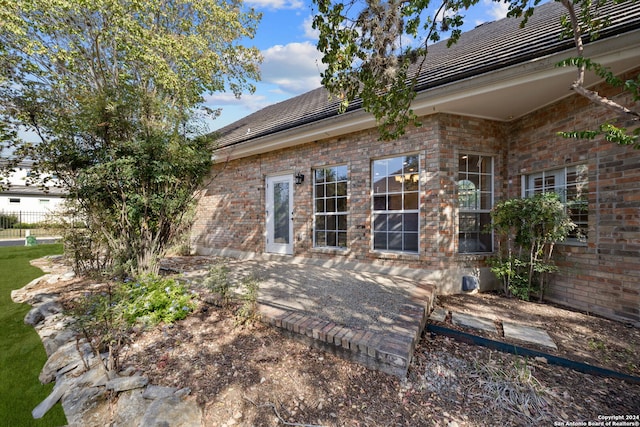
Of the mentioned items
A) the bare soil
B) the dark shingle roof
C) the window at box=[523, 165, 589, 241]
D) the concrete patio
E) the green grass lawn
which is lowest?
the green grass lawn

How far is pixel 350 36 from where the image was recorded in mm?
3246

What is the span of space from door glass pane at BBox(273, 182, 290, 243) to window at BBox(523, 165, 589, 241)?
5.65 m

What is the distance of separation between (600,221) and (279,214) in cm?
641

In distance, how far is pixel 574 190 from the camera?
4.45m

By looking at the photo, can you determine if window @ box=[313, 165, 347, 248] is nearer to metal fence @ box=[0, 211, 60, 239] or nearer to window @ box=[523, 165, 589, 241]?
window @ box=[523, 165, 589, 241]

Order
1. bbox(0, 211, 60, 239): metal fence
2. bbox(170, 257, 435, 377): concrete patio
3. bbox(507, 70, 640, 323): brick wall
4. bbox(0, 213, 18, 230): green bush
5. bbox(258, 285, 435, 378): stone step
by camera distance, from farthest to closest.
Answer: bbox(0, 213, 18, 230): green bush
bbox(0, 211, 60, 239): metal fence
bbox(507, 70, 640, 323): brick wall
bbox(170, 257, 435, 377): concrete patio
bbox(258, 285, 435, 378): stone step

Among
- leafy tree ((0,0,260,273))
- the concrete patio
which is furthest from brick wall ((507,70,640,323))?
leafy tree ((0,0,260,273))

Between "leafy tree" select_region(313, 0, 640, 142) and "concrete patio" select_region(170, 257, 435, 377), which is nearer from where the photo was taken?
Result: "concrete patio" select_region(170, 257, 435, 377)

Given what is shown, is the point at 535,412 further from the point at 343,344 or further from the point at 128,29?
the point at 128,29

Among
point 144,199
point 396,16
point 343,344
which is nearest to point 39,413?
point 343,344

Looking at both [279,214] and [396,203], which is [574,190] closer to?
[396,203]

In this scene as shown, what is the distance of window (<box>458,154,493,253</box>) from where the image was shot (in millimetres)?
5305

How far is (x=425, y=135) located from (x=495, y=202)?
6.43 ft

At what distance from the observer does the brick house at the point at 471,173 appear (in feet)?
12.5
